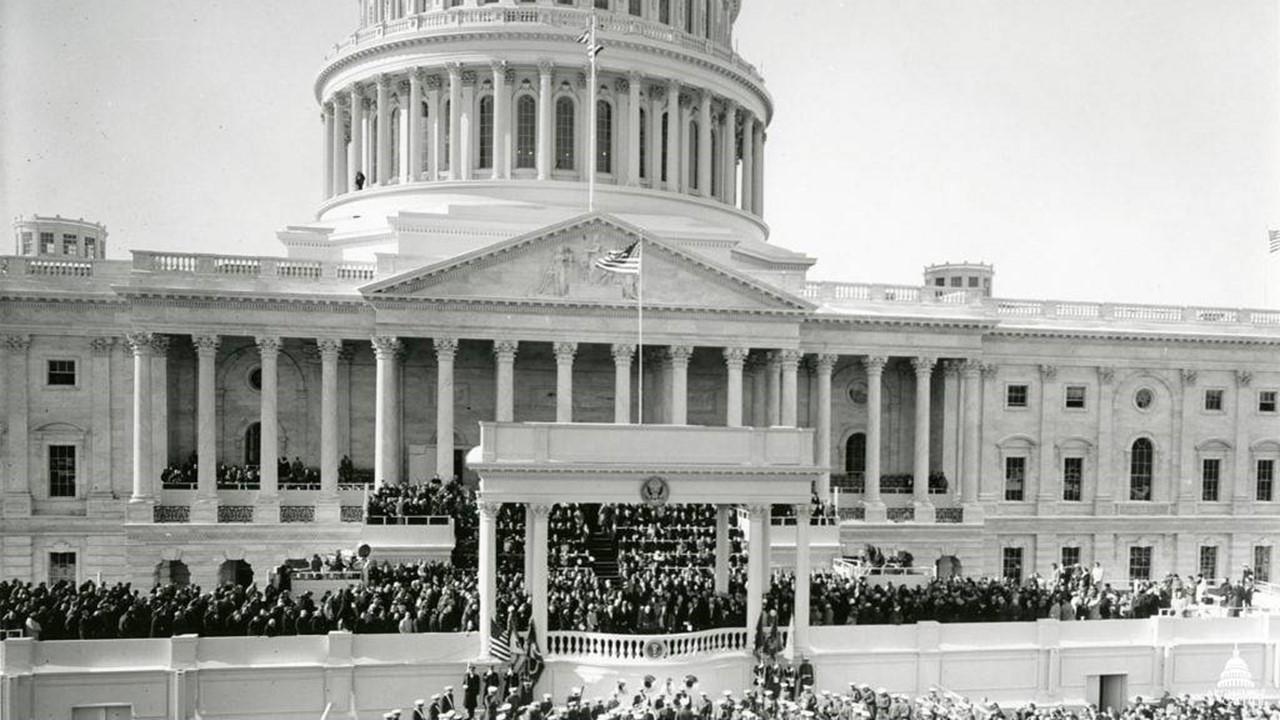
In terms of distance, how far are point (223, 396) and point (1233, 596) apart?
3969cm

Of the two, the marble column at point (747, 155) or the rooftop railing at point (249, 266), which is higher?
the marble column at point (747, 155)

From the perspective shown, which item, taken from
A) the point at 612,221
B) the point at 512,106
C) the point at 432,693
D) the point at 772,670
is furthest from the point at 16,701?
the point at 512,106

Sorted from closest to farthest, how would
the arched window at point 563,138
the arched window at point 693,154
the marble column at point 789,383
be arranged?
1. the marble column at point 789,383
2. the arched window at point 563,138
3. the arched window at point 693,154

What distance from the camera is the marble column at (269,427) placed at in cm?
3988

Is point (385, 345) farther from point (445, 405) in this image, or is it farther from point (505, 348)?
point (505, 348)

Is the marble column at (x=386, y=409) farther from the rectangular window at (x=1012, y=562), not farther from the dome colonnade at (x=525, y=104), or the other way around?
the rectangular window at (x=1012, y=562)

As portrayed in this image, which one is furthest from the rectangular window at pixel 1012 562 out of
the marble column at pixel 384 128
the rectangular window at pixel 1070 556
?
the marble column at pixel 384 128

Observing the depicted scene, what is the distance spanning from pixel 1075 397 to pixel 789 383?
619 inches

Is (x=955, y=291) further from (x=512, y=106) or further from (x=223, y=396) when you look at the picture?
(x=223, y=396)

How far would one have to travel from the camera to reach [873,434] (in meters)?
45.6

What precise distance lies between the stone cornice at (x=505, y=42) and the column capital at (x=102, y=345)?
22.1m

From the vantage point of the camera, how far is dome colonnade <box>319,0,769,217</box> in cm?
5288

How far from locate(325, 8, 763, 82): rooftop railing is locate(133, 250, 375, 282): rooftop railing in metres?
18.1

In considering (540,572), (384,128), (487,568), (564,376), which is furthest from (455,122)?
(540,572)
